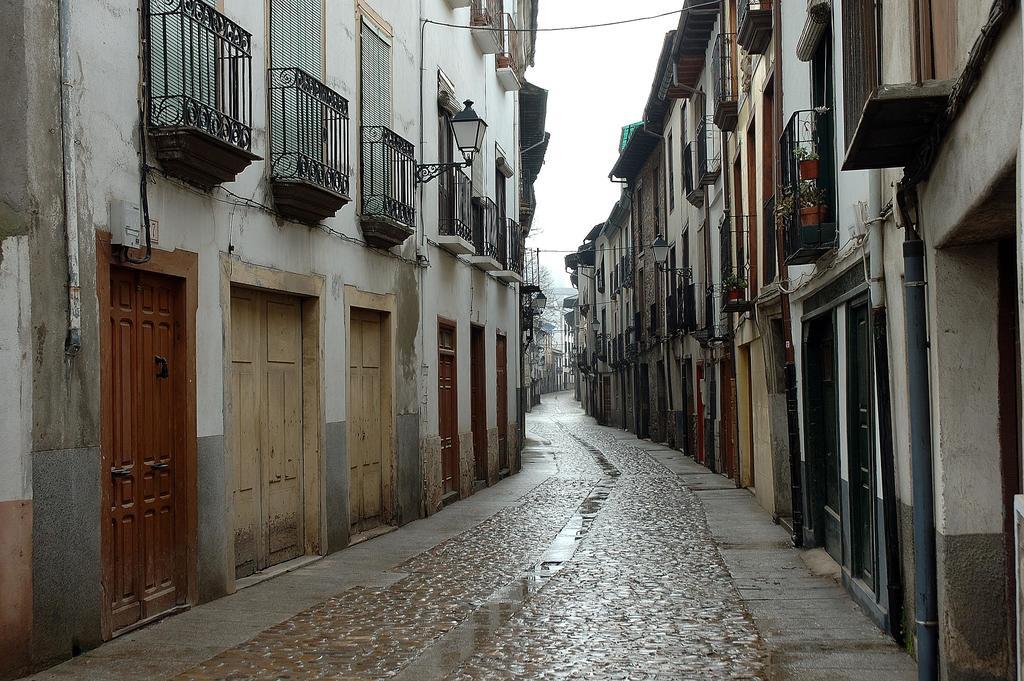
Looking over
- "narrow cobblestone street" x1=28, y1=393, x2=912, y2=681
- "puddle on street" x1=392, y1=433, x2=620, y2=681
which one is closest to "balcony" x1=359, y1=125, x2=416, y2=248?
"narrow cobblestone street" x1=28, y1=393, x2=912, y2=681

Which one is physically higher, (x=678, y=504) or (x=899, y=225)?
(x=899, y=225)

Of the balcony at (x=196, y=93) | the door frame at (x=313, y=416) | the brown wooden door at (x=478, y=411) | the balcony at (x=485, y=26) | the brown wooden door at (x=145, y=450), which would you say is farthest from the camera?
the brown wooden door at (x=478, y=411)

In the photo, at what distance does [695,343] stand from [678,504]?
8137 mm

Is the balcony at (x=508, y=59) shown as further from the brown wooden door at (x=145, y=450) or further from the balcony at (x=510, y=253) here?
the brown wooden door at (x=145, y=450)

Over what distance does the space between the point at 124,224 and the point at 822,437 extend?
659cm

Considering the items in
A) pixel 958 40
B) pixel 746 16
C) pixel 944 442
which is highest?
pixel 746 16

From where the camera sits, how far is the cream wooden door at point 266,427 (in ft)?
30.3

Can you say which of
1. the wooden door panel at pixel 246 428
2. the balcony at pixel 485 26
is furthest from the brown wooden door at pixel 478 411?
the wooden door panel at pixel 246 428

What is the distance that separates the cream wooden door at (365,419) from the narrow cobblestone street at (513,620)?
23.8 inches

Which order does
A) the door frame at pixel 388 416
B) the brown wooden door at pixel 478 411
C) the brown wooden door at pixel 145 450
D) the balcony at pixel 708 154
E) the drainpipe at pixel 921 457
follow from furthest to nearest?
the balcony at pixel 708 154 < the brown wooden door at pixel 478 411 < the door frame at pixel 388 416 < the brown wooden door at pixel 145 450 < the drainpipe at pixel 921 457

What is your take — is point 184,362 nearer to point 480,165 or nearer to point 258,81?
point 258,81

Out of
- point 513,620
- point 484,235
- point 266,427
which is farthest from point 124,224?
point 484,235

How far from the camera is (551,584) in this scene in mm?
9055

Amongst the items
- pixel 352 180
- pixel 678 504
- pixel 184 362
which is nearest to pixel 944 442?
pixel 184 362
